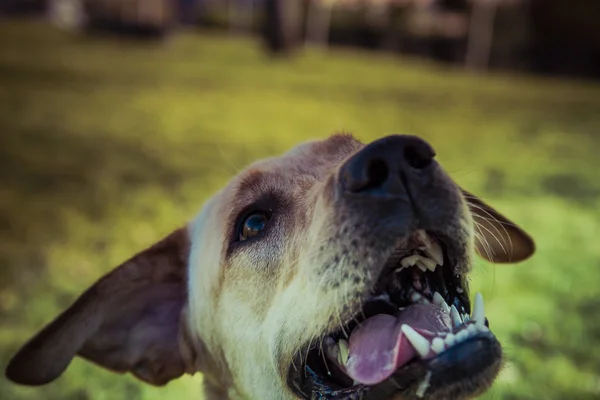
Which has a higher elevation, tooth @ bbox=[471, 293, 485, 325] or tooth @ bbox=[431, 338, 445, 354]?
tooth @ bbox=[471, 293, 485, 325]

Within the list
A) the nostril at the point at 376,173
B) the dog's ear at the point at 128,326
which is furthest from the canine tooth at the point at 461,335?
the dog's ear at the point at 128,326

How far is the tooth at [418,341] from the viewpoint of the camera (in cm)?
231

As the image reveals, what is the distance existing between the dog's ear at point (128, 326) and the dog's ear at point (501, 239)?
5.11 feet

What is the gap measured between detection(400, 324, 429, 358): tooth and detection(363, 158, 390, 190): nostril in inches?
20.6

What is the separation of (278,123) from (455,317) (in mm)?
10451

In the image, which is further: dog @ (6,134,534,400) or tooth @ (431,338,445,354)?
dog @ (6,134,534,400)

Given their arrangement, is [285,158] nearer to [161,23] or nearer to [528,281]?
[528,281]

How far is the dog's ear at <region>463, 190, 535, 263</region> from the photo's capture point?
3.49m

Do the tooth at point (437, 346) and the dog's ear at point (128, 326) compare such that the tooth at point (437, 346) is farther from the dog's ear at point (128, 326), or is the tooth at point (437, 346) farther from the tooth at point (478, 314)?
the dog's ear at point (128, 326)

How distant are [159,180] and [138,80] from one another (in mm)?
8341

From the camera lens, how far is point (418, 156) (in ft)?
8.27

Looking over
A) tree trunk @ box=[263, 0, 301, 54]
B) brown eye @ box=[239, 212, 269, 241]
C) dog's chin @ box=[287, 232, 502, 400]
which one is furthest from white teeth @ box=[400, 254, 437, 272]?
tree trunk @ box=[263, 0, 301, 54]

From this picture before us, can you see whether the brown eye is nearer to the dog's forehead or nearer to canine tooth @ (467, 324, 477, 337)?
the dog's forehead

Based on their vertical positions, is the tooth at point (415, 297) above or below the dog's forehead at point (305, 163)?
below
